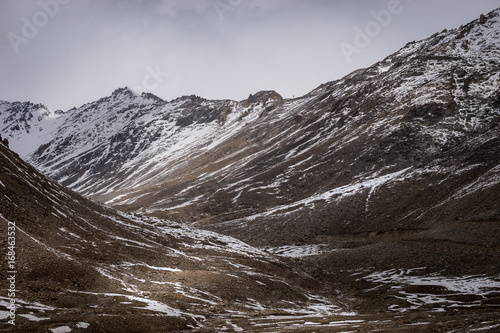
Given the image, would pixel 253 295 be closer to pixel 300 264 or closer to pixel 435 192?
pixel 300 264

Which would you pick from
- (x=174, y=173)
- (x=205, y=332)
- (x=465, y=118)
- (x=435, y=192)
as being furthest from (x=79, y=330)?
(x=174, y=173)

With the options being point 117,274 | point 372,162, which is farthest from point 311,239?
point 117,274

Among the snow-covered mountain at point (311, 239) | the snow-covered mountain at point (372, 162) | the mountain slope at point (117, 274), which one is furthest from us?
the snow-covered mountain at point (372, 162)

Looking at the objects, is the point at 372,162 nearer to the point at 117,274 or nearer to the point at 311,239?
the point at 311,239

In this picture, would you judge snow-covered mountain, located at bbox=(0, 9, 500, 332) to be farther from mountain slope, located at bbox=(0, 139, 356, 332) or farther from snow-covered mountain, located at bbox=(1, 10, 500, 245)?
snow-covered mountain, located at bbox=(1, 10, 500, 245)

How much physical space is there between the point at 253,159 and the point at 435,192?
86138mm

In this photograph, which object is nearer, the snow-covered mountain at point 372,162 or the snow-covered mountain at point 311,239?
the snow-covered mountain at point 311,239

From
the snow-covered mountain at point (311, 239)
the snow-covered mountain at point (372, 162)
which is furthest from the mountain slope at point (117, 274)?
the snow-covered mountain at point (372, 162)

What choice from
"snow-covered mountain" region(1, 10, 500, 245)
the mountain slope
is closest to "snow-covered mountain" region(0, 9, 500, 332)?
the mountain slope

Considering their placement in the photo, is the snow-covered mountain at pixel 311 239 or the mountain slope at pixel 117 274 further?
the snow-covered mountain at pixel 311 239

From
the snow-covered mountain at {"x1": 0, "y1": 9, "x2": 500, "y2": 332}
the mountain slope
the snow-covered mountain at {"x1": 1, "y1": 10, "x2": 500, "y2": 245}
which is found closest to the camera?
the mountain slope

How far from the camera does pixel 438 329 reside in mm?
20547

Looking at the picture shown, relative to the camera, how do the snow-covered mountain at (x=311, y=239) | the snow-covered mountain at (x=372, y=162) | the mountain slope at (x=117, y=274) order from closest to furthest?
1. the mountain slope at (x=117, y=274)
2. the snow-covered mountain at (x=311, y=239)
3. the snow-covered mountain at (x=372, y=162)

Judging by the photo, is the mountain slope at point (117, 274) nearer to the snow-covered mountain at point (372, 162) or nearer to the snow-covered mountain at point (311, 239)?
the snow-covered mountain at point (311, 239)
